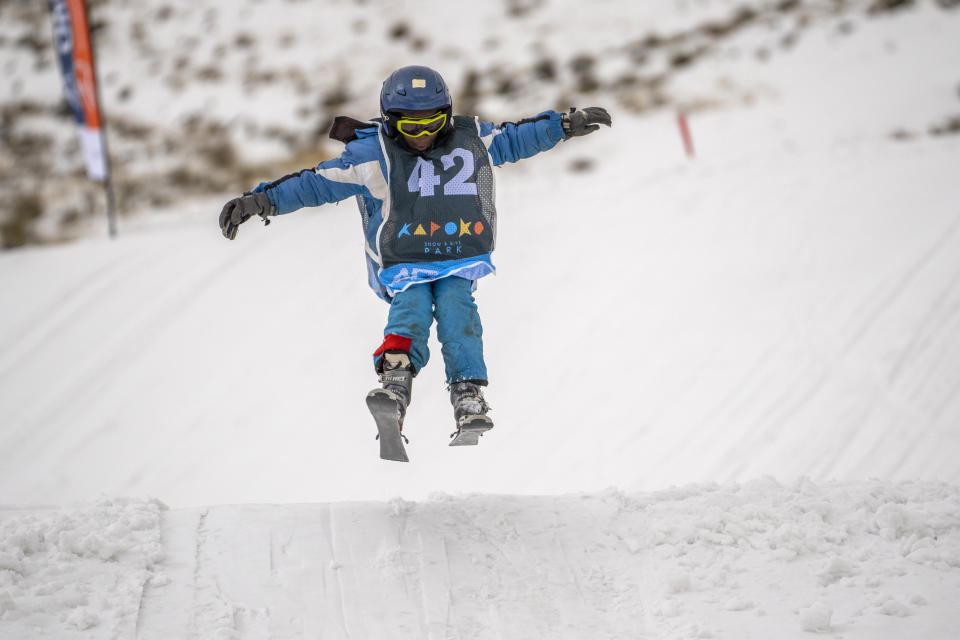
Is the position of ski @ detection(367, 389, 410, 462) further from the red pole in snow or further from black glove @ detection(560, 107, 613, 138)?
the red pole in snow

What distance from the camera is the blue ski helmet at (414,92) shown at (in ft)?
12.2

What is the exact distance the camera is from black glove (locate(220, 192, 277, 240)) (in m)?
3.70

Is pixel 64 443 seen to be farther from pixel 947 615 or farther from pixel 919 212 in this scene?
pixel 919 212

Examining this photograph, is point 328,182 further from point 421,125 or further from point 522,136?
point 522,136

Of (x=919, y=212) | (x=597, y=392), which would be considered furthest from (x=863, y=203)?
(x=597, y=392)

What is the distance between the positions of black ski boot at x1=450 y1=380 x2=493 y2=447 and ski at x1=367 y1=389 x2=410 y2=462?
234 mm

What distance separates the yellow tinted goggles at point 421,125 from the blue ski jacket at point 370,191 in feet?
0.44

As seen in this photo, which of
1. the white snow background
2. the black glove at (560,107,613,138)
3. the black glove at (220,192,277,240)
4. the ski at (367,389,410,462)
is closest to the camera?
the white snow background

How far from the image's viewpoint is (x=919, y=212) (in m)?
8.80

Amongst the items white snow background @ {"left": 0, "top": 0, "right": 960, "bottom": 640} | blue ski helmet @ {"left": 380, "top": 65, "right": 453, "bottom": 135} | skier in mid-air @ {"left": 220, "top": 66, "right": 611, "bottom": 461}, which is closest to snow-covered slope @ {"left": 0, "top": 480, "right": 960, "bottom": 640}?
white snow background @ {"left": 0, "top": 0, "right": 960, "bottom": 640}

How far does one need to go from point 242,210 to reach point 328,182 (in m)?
0.40

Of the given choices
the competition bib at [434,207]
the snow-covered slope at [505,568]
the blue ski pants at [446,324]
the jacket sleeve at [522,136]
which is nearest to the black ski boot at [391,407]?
the blue ski pants at [446,324]

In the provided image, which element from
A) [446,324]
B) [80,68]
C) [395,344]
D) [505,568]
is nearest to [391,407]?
[395,344]

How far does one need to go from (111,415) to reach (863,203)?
27.0ft
